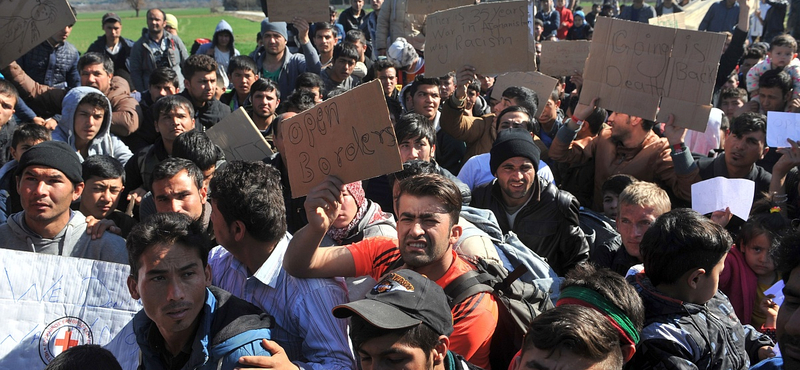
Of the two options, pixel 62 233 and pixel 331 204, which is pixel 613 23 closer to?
pixel 331 204

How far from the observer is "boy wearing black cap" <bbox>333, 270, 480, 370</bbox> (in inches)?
91.7

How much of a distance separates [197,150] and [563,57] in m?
5.07

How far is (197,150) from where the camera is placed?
493 cm

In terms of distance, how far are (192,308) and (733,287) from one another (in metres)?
2.96

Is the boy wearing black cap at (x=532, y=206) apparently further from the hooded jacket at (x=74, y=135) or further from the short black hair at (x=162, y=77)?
the short black hair at (x=162, y=77)

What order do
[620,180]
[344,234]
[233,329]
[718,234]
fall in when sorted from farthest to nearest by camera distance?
[620,180], [344,234], [718,234], [233,329]

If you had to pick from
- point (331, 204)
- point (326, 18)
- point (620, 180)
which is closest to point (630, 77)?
point (620, 180)

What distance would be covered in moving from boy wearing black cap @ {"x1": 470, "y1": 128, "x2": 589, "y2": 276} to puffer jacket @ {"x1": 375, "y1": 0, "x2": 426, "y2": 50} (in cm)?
664

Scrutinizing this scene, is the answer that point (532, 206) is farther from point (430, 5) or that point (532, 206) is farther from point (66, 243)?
point (430, 5)

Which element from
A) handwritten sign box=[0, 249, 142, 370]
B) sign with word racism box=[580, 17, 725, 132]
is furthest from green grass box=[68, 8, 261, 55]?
handwritten sign box=[0, 249, 142, 370]

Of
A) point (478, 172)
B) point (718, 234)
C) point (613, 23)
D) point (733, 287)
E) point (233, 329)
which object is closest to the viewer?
point (233, 329)

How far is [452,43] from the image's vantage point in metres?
6.62

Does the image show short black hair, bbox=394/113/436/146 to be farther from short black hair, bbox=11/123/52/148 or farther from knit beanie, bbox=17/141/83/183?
short black hair, bbox=11/123/52/148

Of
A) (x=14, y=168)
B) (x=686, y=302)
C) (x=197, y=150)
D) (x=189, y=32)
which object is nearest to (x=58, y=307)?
(x=197, y=150)
